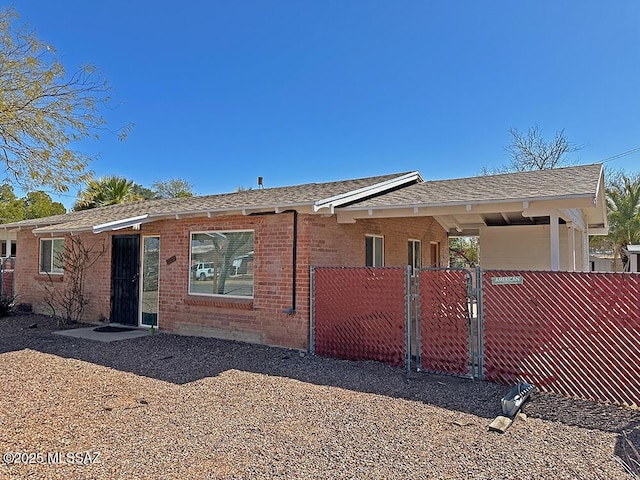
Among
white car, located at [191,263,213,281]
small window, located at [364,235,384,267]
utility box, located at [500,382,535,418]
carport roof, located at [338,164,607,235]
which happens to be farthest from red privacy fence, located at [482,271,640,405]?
white car, located at [191,263,213,281]

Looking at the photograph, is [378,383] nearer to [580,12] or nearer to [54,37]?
[54,37]

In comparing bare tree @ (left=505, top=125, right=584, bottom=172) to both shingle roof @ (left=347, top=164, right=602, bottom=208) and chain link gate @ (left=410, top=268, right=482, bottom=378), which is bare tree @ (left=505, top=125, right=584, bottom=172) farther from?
chain link gate @ (left=410, top=268, right=482, bottom=378)

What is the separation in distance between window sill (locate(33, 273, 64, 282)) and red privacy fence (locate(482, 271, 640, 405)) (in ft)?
37.6

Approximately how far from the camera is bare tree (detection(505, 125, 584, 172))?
96.8ft

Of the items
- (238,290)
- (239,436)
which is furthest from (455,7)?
(239,436)

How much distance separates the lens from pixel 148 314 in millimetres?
10312

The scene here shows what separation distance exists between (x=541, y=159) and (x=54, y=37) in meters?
30.6

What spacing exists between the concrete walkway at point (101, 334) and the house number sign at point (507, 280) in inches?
292

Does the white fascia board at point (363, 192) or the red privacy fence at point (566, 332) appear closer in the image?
the red privacy fence at point (566, 332)

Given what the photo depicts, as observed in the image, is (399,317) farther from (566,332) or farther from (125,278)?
(125,278)

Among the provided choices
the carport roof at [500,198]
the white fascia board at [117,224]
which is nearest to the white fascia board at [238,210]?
the white fascia board at [117,224]

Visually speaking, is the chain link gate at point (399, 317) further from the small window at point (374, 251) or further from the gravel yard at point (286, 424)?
the small window at point (374, 251)

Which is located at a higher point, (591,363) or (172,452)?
(591,363)

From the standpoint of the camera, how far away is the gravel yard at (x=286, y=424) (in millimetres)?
3396
